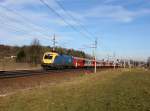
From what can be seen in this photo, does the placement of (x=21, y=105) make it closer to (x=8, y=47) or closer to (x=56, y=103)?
(x=56, y=103)

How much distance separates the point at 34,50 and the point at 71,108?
8044cm

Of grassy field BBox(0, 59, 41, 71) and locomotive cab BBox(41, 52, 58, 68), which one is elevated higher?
locomotive cab BBox(41, 52, 58, 68)

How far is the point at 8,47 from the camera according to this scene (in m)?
140

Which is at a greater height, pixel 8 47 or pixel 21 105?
pixel 8 47

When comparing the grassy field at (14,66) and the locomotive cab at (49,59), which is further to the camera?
the grassy field at (14,66)

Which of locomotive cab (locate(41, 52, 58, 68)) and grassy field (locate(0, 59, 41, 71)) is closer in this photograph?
locomotive cab (locate(41, 52, 58, 68))

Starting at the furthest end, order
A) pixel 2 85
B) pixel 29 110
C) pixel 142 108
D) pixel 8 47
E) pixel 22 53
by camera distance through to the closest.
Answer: pixel 8 47 < pixel 22 53 < pixel 2 85 < pixel 142 108 < pixel 29 110

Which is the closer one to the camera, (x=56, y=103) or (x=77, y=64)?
(x=56, y=103)

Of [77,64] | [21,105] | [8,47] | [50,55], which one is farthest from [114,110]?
[8,47]

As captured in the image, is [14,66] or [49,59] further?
[14,66]

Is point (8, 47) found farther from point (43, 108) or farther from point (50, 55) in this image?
point (43, 108)

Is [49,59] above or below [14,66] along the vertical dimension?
above

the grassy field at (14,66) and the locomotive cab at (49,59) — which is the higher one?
the locomotive cab at (49,59)

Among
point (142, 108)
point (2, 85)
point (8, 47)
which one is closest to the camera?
point (142, 108)
